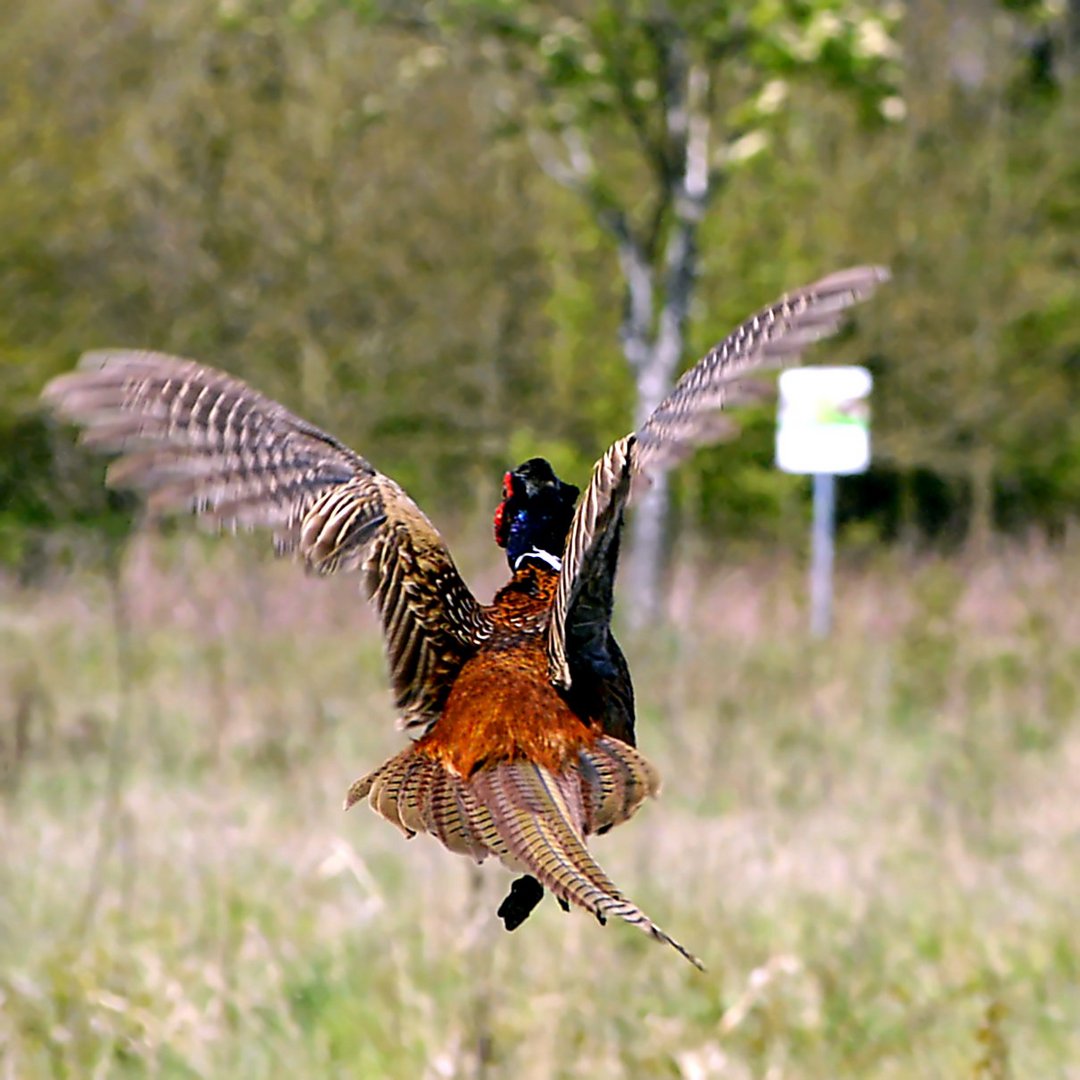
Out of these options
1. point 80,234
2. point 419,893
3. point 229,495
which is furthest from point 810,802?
point 80,234

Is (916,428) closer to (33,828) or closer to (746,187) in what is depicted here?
(746,187)

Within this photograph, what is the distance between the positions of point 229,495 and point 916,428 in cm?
1950

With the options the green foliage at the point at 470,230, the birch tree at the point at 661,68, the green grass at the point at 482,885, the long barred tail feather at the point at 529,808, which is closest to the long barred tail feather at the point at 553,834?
the long barred tail feather at the point at 529,808

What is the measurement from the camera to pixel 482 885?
365 centimetres

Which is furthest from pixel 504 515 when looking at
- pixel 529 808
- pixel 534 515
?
pixel 529 808

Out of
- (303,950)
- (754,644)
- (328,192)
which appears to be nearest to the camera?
(303,950)

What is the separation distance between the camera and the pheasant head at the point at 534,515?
40.4 inches

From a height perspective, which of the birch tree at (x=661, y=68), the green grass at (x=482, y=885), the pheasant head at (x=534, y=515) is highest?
the birch tree at (x=661, y=68)

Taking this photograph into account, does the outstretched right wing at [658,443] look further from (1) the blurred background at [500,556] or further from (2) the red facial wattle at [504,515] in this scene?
(1) the blurred background at [500,556]

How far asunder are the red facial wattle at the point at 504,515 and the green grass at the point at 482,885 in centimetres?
120

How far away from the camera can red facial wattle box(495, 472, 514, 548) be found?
103 cm

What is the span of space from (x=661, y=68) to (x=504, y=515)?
905cm

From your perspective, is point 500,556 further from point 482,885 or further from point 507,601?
point 482,885

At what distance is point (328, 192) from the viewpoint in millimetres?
17031
